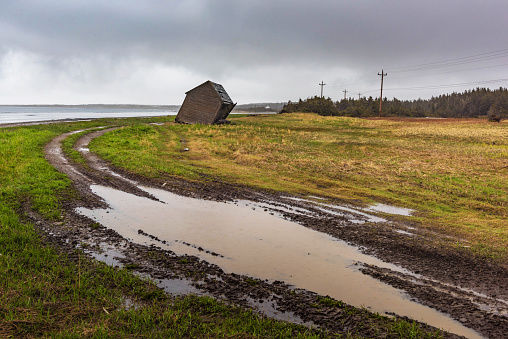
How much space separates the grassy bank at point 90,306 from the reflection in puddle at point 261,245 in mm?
1659

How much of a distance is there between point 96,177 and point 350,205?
1072cm

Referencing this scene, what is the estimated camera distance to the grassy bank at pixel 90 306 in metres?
4.76

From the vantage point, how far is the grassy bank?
4758mm

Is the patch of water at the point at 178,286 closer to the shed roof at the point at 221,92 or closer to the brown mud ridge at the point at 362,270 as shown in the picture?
the brown mud ridge at the point at 362,270

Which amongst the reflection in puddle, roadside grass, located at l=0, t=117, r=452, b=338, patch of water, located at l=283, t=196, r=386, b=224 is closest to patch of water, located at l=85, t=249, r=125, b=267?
roadside grass, located at l=0, t=117, r=452, b=338

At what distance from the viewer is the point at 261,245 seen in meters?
8.52

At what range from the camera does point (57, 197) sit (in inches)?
449

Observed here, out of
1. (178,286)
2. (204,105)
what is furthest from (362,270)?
(204,105)

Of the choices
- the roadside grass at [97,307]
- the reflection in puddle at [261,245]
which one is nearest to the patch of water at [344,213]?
the reflection in puddle at [261,245]

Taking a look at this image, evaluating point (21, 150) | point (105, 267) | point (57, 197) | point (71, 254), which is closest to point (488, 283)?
point (105, 267)

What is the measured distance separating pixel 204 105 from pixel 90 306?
44.3 metres

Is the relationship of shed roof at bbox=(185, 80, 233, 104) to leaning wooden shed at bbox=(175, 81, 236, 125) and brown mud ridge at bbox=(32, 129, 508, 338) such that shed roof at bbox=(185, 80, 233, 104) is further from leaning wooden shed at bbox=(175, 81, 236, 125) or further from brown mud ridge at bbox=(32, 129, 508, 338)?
brown mud ridge at bbox=(32, 129, 508, 338)

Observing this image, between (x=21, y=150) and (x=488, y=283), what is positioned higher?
(x=21, y=150)

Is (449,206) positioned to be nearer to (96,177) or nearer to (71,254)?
(71,254)
